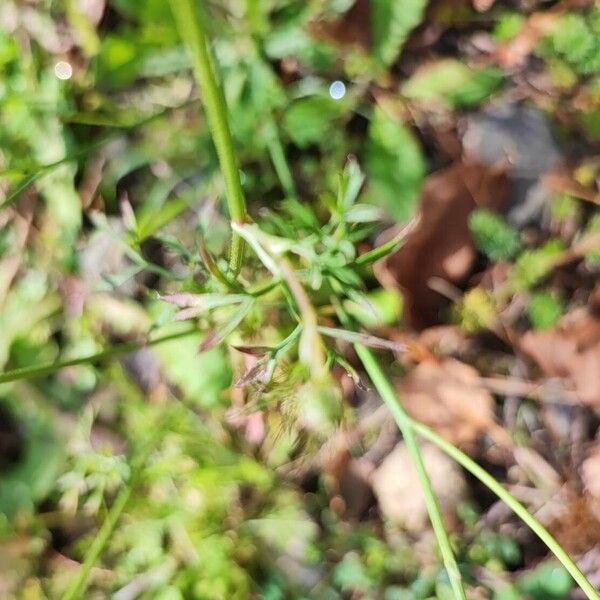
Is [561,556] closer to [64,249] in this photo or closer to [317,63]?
[317,63]

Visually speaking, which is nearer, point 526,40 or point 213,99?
point 213,99

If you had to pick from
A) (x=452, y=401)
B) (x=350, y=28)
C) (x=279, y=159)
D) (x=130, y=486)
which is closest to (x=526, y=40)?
(x=350, y=28)

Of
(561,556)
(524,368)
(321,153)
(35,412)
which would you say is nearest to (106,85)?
(321,153)

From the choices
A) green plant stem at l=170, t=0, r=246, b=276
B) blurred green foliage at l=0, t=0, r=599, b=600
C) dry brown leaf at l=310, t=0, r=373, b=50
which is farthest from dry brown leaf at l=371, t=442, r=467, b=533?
dry brown leaf at l=310, t=0, r=373, b=50

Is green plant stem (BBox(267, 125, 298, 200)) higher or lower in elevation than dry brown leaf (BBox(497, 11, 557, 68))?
lower

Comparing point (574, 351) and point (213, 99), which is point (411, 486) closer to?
point (574, 351)

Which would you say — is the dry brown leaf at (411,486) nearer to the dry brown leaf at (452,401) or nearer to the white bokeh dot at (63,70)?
the dry brown leaf at (452,401)

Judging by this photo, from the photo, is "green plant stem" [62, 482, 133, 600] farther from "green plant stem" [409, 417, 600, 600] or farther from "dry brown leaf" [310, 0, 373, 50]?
"dry brown leaf" [310, 0, 373, 50]
